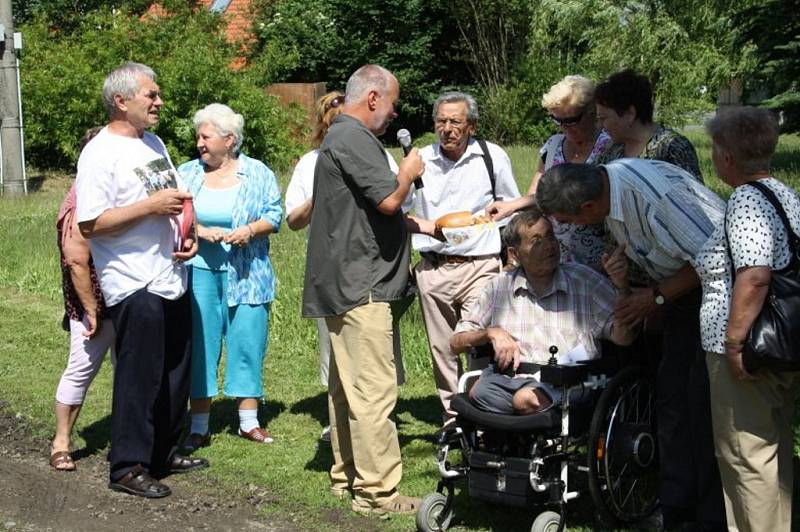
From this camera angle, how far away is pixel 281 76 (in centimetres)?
3225

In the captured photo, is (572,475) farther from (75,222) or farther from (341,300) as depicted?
(75,222)

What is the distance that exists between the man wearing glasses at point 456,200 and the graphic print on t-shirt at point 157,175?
133cm

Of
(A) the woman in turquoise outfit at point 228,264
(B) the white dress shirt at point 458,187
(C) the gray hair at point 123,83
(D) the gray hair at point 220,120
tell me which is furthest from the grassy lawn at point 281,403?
(C) the gray hair at point 123,83

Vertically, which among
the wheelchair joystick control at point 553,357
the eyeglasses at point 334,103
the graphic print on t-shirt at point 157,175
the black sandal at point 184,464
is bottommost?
the black sandal at point 184,464

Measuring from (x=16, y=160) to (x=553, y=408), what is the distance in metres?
15.7

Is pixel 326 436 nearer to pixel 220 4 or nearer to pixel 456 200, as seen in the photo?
pixel 456 200

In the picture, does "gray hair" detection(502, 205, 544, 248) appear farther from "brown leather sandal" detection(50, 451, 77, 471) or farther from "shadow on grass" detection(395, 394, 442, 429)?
"brown leather sandal" detection(50, 451, 77, 471)

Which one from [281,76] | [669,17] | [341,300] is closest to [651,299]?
[341,300]

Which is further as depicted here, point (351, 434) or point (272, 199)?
point (272, 199)

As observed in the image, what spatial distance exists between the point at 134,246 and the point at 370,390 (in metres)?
1.52

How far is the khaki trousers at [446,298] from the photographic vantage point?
6785 millimetres

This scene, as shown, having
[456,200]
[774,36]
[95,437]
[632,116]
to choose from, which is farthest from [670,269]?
[774,36]

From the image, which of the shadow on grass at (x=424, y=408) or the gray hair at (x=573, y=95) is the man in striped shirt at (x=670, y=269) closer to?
the gray hair at (x=573, y=95)

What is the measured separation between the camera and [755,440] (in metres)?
4.67
